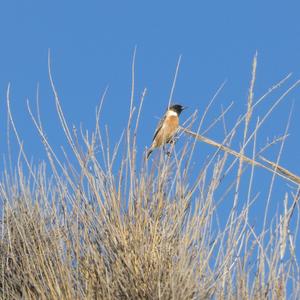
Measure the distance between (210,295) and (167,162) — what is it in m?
0.57

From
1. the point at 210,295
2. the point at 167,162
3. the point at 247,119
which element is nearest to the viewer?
the point at 247,119

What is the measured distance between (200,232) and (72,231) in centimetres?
59

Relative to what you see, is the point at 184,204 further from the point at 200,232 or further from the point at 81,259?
the point at 81,259

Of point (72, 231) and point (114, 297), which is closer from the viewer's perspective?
point (114, 297)

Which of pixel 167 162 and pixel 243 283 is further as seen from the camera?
pixel 167 162

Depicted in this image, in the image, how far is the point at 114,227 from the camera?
10.7 feet

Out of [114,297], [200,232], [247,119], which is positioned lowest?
[114,297]

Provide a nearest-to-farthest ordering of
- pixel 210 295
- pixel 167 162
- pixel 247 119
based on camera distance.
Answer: pixel 247 119
pixel 210 295
pixel 167 162

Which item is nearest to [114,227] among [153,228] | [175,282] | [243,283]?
[153,228]

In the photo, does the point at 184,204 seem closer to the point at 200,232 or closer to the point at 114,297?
the point at 200,232

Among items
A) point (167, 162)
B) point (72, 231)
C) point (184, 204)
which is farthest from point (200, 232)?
point (72, 231)

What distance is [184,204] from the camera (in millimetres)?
3240

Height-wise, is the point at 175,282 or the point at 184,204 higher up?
the point at 184,204

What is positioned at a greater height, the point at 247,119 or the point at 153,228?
the point at 247,119
